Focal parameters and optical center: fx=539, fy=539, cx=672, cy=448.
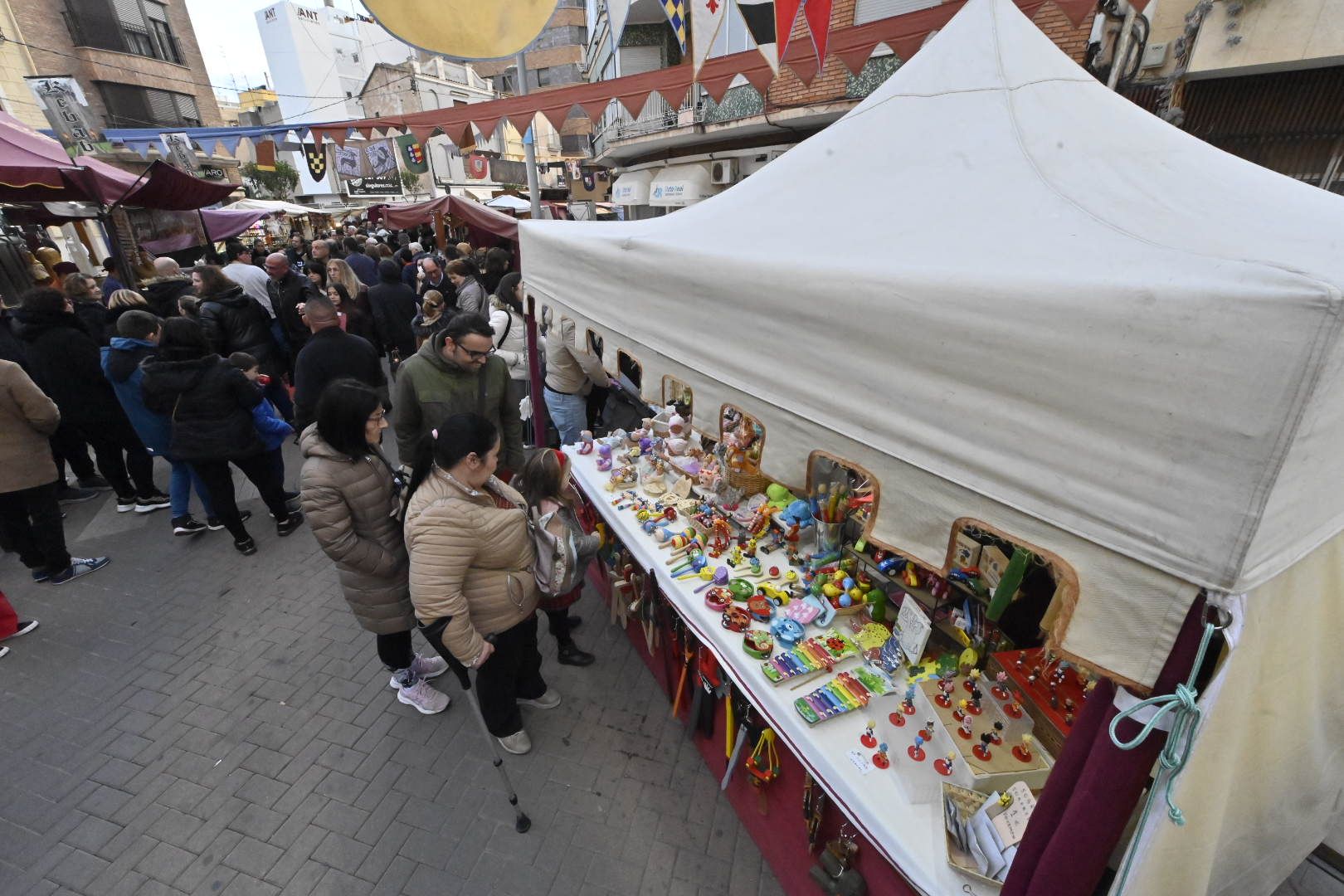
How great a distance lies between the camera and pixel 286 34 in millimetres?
40812

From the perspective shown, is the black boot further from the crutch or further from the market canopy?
the market canopy

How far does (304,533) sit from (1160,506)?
224 inches

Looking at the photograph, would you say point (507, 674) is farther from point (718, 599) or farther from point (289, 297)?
point (289, 297)

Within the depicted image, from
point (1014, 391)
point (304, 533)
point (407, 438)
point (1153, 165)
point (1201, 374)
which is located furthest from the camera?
point (304, 533)

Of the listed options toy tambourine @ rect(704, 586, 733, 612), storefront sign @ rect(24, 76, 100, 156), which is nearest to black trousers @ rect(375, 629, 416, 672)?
toy tambourine @ rect(704, 586, 733, 612)

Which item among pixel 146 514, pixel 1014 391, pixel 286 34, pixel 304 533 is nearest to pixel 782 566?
pixel 1014 391

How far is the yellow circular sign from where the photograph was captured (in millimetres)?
3436

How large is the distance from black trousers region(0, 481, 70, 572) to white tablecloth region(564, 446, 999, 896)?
479 centimetres

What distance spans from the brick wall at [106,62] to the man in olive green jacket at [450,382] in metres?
23.3

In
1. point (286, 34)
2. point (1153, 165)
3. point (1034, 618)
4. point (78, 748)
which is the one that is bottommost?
point (78, 748)

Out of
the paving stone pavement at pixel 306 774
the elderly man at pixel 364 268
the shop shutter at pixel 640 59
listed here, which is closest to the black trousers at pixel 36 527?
the paving stone pavement at pixel 306 774

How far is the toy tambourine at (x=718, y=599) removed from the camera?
252 cm

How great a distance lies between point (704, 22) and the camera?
397 centimetres

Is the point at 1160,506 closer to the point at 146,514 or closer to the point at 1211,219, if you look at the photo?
the point at 1211,219
